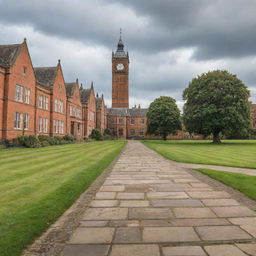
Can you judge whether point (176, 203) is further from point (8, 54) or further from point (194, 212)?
point (8, 54)

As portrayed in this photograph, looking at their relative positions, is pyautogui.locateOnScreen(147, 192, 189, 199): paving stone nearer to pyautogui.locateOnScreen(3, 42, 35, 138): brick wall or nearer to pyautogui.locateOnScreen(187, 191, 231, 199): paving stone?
pyautogui.locateOnScreen(187, 191, 231, 199): paving stone

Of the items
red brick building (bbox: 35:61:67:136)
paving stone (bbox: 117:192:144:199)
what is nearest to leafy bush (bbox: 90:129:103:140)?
red brick building (bbox: 35:61:67:136)

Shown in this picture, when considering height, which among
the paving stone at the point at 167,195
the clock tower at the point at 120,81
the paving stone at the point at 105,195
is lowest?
the paving stone at the point at 105,195

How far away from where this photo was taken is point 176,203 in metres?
6.26

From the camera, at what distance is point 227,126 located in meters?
40.8

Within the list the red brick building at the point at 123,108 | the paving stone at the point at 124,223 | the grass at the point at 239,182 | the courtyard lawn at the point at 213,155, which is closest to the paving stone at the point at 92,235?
the paving stone at the point at 124,223

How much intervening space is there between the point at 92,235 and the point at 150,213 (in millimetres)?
1618

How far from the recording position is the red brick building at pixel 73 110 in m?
45.7

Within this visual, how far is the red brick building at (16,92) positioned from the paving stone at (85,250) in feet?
82.9

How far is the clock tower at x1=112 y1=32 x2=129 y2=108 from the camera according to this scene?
9625 cm

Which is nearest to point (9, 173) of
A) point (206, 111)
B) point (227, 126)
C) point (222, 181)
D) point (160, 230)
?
point (160, 230)

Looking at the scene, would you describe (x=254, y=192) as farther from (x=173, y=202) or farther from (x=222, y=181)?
(x=173, y=202)

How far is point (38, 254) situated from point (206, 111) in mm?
38883

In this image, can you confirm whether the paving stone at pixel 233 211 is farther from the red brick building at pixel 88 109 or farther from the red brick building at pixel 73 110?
the red brick building at pixel 88 109
